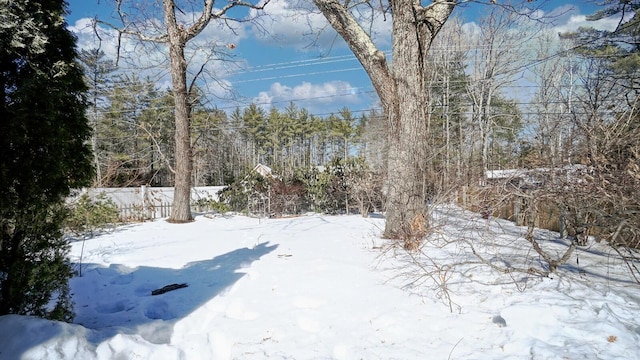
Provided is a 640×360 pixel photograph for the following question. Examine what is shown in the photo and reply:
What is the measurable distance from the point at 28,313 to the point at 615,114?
22.1 feet

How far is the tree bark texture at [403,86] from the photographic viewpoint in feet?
17.4

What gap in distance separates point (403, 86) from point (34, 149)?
4.77m

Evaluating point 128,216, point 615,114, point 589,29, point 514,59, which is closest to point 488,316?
point 615,114

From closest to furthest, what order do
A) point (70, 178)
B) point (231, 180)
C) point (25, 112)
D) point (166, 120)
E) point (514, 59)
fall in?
point (25, 112), point (70, 178), point (231, 180), point (514, 59), point (166, 120)

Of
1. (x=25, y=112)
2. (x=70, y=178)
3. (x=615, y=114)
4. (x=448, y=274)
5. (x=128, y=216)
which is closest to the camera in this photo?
(x=25, y=112)

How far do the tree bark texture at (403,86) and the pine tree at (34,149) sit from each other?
4.13 m

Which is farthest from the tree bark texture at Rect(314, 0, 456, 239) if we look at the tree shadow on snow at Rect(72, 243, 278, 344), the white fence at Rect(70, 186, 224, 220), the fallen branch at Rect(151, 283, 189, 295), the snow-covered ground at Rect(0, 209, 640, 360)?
the white fence at Rect(70, 186, 224, 220)

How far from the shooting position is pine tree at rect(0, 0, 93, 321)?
2.12m

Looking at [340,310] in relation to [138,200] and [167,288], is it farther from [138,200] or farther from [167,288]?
[138,200]

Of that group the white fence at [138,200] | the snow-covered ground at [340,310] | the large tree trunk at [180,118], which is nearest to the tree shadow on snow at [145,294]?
the snow-covered ground at [340,310]

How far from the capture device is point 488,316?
8.68ft

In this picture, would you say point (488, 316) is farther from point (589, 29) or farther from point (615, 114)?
point (589, 29)

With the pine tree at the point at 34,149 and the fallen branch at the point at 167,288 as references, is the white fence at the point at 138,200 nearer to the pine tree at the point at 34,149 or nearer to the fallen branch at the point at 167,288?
the fallen branch at the point at 167,288

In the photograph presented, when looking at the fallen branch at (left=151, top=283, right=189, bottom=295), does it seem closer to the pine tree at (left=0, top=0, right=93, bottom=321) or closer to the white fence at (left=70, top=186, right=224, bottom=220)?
the pine tree at (left=0, top=0, right=93, bottom=321)
